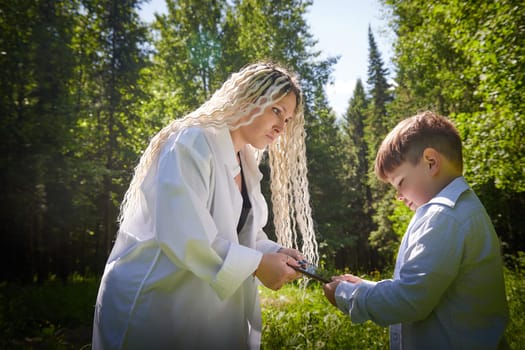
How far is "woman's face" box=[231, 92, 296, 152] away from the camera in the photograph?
7.30 ft

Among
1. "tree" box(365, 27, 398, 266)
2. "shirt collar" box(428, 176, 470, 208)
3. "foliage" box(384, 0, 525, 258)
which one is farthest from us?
"tree" box(365, 27, 398, 266)

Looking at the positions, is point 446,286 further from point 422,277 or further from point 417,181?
point 417,181

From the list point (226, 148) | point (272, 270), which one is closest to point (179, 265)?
point (272, 270)

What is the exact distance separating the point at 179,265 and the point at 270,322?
3.01 meters

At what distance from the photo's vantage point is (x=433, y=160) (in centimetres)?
173

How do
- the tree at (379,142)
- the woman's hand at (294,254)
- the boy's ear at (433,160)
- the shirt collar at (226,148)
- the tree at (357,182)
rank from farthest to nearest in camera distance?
the tree at (357,182), the tree at (379,142), the woman's hand at (294,254), the shirt collar at (226,148), the boy's ear at (433,160)

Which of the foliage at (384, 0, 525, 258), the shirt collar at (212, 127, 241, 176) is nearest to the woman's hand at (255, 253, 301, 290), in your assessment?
the shirt collar at (212, 127, 241, 176)

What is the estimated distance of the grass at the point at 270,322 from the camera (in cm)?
364

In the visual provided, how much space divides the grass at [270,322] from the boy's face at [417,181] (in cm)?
225

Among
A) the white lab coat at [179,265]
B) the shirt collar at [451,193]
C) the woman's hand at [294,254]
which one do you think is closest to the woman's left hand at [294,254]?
the woman's hand at [294,254]

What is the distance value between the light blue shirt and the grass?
83.7 inches

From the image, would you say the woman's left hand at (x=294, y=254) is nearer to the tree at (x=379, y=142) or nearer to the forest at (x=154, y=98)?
the forest at (x=154, y=98)

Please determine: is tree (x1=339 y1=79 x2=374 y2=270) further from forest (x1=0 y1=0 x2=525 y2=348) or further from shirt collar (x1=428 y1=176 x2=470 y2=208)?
shirt collar (x1=428 y1=176 x2=470 y2=208)

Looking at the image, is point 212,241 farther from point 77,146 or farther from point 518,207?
point 518,207
